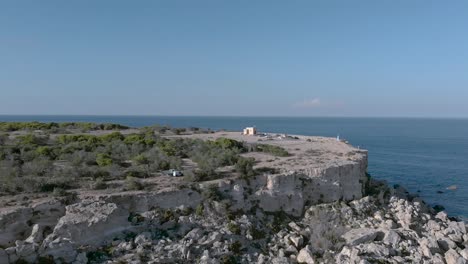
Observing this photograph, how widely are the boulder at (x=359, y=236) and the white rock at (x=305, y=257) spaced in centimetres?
282

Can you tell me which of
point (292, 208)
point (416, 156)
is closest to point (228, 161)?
point (292, 208)

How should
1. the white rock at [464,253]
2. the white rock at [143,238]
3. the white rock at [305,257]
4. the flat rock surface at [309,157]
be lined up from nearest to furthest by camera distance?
the white rock at [143,238]
the white rock at [305,257]
the white rock at [464,253]
the flat rock surface at [309,157]

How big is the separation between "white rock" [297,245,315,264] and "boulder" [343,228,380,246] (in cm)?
282

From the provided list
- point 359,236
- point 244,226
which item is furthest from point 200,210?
point 359,236

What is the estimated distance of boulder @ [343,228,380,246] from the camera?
19391 millimetres

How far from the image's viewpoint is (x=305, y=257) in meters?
17.5

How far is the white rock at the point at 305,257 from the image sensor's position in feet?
57.1

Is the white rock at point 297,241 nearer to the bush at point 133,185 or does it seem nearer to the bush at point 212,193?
the bush at point 212,193

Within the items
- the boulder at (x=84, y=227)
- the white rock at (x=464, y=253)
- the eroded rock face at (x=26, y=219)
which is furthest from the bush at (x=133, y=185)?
the white rock at (x=464, y=253)

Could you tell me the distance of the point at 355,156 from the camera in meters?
28.9

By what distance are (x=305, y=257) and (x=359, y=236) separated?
3.97 meters

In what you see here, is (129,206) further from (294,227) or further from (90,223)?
(294,227)

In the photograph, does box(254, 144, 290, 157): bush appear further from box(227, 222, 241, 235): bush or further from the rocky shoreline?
box(227, 222, 241, 235): bush

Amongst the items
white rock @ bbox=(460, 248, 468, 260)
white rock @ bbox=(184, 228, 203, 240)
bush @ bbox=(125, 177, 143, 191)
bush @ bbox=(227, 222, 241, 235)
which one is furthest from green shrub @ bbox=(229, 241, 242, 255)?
white rock @ bbox=(460, 248, 468, 260)
